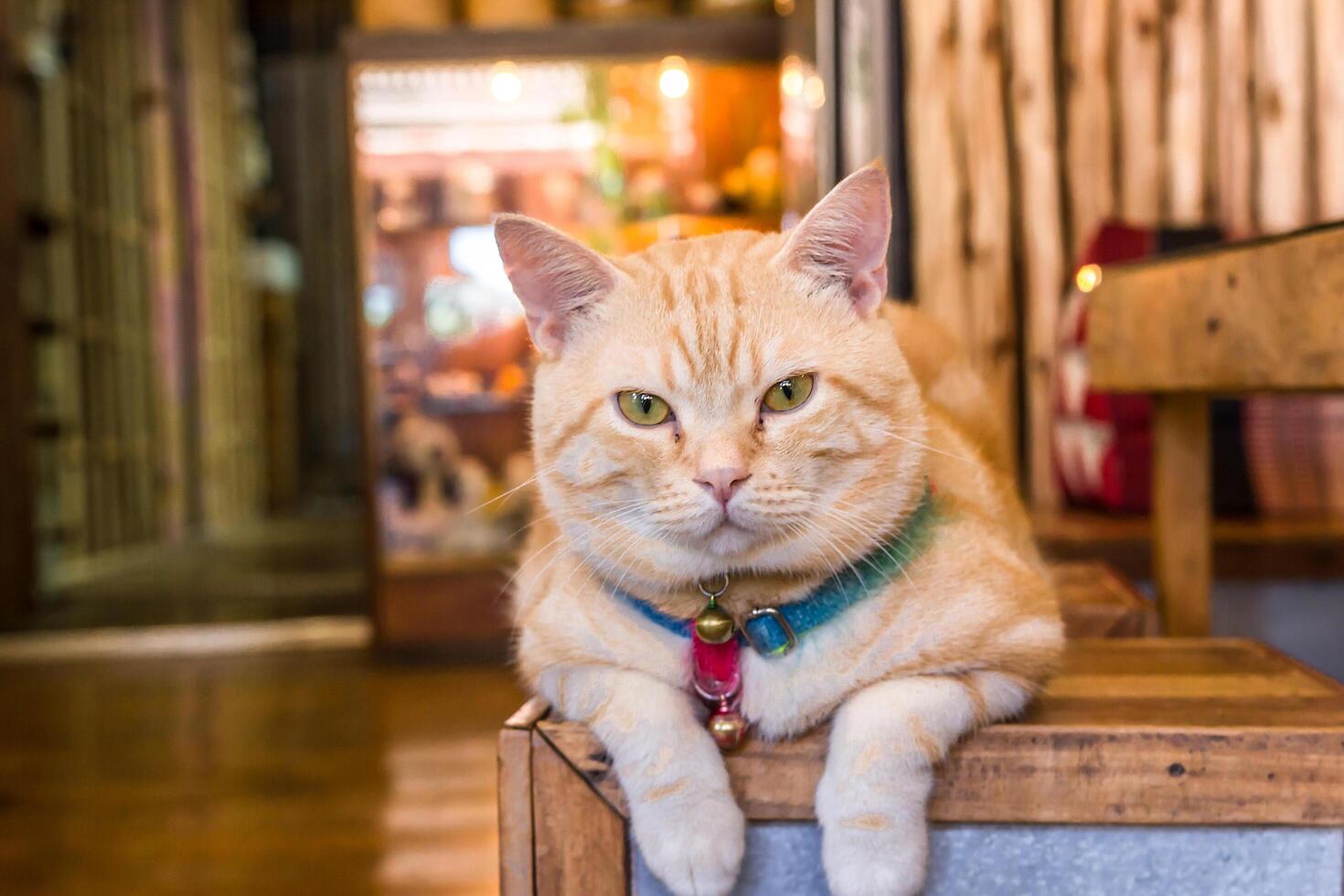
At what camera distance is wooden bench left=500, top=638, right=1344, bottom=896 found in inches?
42.3

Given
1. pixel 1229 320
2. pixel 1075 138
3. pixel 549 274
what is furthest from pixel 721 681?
pixel 1075 138

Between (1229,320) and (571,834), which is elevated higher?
(1229,320)

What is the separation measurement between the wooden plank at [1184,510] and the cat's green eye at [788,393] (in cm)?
94

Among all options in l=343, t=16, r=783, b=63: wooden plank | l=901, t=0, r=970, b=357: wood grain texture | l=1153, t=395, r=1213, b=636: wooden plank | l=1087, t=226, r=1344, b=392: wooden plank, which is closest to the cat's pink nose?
l=1087, t=226, r=1344, b=392: wooden plank

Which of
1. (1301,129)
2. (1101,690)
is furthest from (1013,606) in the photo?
(1301,129)

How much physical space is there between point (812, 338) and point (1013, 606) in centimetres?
31

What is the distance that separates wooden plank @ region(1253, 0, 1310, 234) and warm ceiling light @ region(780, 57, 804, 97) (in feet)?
3.78

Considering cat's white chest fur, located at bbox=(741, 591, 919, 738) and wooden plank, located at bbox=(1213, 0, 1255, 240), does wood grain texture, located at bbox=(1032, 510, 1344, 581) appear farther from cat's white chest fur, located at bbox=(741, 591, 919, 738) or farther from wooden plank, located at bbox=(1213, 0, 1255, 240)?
cat's white chest fur, located at bbox=(741, 591, 919, 738)

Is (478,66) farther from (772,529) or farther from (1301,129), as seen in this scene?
(772,529)

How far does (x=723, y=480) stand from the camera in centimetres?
98

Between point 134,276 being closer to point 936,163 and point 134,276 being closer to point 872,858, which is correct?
point 936,163

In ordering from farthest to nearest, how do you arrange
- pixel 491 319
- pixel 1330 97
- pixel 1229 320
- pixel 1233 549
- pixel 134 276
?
pixel 134 276 < pixel 491 319 < pixel 1330 97 < pixel 1233 549 < pixel 1229 320

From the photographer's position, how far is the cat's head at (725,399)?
103cm

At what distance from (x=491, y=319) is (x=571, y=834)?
2.87m
